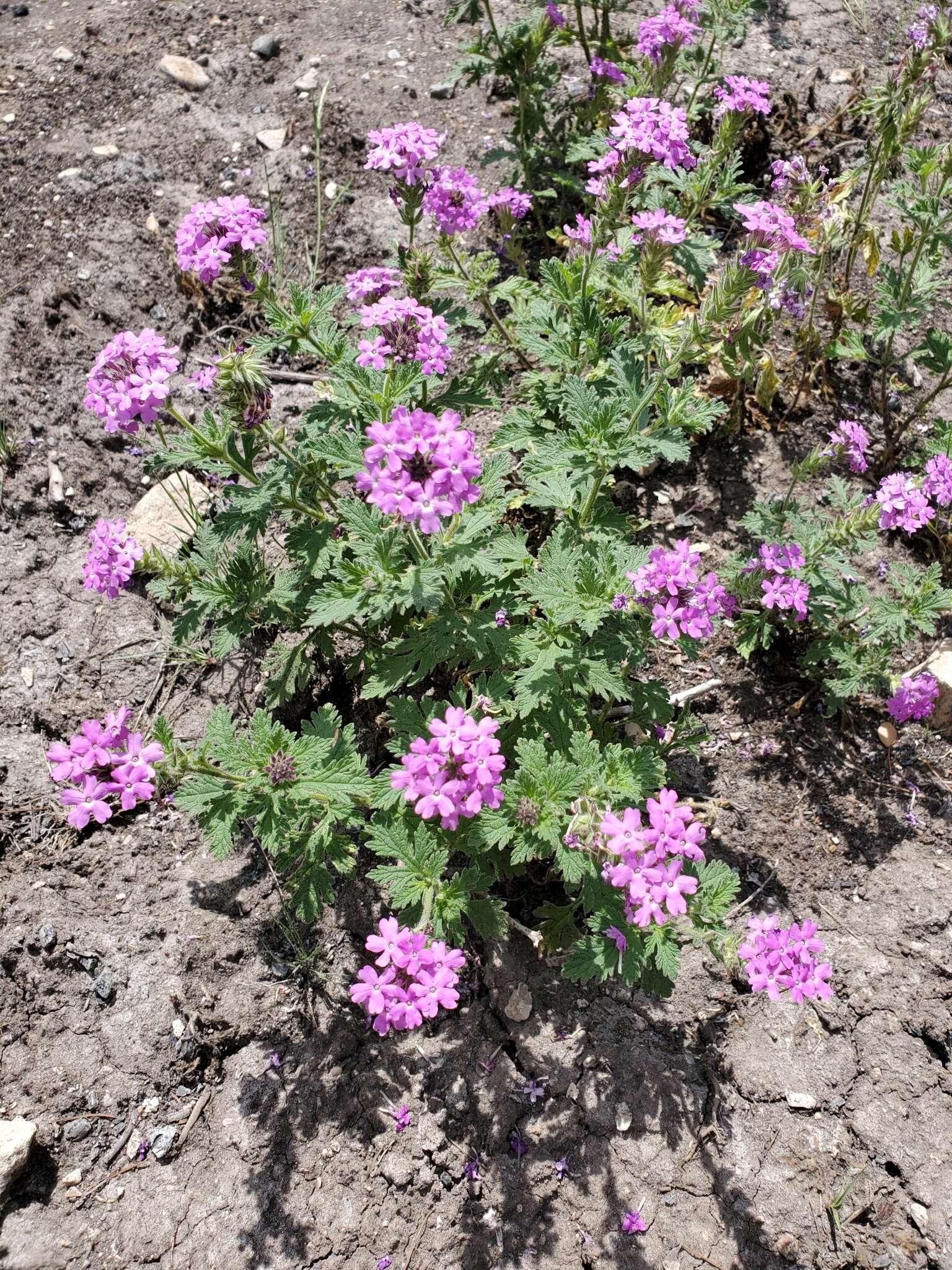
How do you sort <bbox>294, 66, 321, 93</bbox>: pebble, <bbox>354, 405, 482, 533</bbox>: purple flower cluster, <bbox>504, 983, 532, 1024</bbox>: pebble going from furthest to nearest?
<bbox>294, 66, 321, 93</bbox>: pebble, <bbox>504, 983, 532, 1024</bbox>: pebble, <bbox>354, 405, 482, 533</bbox>: purple flower cluster

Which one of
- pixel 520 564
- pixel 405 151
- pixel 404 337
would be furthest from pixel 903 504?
pixel 405 151

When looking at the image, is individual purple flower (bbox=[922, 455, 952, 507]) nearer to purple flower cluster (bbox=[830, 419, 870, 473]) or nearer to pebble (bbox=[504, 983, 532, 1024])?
purple flower cluster (bbox=[830, 419, 870, 473])

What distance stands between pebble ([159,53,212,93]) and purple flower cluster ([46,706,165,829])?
20.0 ft

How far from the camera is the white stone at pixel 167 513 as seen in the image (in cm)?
506

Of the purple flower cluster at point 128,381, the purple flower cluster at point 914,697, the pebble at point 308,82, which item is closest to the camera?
the purple flower cluster at point 128,381

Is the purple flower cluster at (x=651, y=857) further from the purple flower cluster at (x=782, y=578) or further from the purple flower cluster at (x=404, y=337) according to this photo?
the purple flower cluster at (x=404, y=337)

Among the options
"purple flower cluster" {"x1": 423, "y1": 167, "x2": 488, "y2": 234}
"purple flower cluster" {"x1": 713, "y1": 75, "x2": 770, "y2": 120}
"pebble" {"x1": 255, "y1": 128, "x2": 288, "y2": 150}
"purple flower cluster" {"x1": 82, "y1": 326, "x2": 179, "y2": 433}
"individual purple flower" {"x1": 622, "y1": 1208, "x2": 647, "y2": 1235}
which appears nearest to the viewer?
"purple flower cluster" {"x1": 82, "y1": 326, "x2": 179, "y2": 433}

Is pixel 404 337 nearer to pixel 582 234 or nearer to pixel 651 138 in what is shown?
pixel 651 138

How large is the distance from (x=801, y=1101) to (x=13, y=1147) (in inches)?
132

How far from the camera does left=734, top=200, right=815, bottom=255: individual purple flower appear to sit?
405cm

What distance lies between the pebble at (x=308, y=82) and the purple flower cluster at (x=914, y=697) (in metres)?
6.26

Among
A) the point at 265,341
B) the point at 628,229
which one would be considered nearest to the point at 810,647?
the point at 628,229

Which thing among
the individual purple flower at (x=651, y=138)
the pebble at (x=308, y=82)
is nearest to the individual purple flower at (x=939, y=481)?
the individual purple flower at (x=651, y=138)

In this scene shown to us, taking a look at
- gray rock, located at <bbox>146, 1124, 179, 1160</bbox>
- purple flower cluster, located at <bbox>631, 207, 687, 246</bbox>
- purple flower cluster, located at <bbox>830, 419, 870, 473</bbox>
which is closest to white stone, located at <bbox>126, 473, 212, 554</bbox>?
purple flower cluster, located at <bbox>631, 207, 687, 246</bbox>
